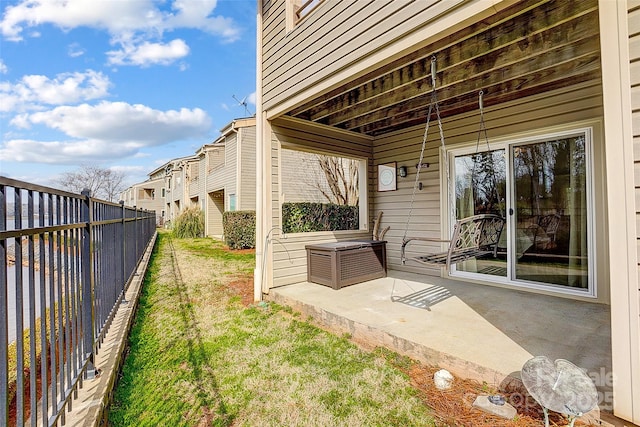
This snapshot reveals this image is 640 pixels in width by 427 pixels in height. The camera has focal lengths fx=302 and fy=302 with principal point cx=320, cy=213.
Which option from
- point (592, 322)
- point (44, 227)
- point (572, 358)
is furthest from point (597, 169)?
point (44, 227)

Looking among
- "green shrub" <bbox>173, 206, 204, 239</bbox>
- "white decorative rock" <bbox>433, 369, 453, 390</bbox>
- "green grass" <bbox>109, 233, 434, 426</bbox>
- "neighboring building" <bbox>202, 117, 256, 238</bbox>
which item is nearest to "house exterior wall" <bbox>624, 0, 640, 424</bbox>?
"white decorative rock" <bbox>433, 369, 453, 390</bbox>

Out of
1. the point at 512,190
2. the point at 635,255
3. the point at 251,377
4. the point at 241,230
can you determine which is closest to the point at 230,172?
the point at 241,230

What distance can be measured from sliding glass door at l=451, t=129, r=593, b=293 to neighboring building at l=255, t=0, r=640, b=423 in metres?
0.02

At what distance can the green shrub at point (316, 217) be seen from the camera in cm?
885

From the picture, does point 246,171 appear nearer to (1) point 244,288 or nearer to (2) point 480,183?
(1) point 244,288

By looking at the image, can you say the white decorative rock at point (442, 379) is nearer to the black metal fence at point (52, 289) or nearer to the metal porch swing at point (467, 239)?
the metal porch swing at point (467, 239)

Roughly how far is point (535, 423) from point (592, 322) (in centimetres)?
186

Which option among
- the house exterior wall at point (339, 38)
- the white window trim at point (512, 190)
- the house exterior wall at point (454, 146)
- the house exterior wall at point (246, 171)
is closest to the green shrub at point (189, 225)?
the house exterior wall at point (246, 171)

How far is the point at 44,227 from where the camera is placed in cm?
153

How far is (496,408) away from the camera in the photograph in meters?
1.92

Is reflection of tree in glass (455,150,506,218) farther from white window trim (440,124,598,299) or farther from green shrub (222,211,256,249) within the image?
green shrub (222,211,256,249)

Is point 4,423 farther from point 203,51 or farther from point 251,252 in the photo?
point 203,51

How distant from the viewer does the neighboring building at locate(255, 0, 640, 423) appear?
169 centimetres

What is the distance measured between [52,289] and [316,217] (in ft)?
25.5
